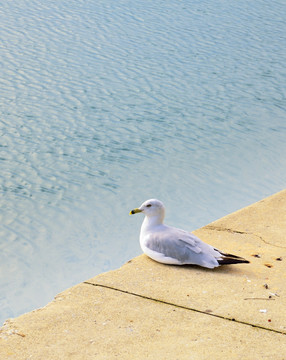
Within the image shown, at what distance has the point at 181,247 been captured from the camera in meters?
4.38

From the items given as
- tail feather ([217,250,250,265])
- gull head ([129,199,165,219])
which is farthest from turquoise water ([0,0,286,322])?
tail feather ([217,250,250,265])

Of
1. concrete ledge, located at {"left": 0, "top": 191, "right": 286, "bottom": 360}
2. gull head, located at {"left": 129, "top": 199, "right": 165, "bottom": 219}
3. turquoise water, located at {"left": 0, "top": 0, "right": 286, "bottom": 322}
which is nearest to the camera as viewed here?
concrete ledge, located at {"left": 0, "top": 191, "right": 286, "bottom": 360}

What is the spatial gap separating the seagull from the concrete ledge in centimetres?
8

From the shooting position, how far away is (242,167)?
764cm

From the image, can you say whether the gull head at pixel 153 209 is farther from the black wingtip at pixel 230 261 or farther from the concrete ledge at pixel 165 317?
the black wingtip at pixel 230 261

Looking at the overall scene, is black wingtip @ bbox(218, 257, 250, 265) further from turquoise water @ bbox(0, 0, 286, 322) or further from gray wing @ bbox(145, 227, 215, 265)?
turquoise water @ bbox(0, 0, 286, 322)

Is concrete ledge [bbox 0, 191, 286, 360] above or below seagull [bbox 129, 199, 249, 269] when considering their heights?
below

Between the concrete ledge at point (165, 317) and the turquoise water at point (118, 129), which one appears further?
the turquoise water at point (118, 129)

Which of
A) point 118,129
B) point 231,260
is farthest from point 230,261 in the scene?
point 118,129

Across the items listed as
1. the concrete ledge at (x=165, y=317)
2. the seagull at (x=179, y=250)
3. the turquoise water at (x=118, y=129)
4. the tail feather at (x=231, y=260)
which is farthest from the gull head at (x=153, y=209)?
the turquoise water at (x=118, y=129)

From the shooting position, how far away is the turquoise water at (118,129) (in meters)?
5.98

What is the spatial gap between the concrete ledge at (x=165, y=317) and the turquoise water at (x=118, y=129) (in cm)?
114

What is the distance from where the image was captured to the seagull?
14.2 ft

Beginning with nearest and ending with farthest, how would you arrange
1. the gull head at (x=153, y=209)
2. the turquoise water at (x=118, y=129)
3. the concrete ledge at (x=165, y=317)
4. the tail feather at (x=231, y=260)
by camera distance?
1. the concrete ledge at (x=165, y=317)
2. the tail feather at (x=231, y=260)
3. the gull head at (x=153, y=209)
4. the turquoise water at (x=118, y=129)
